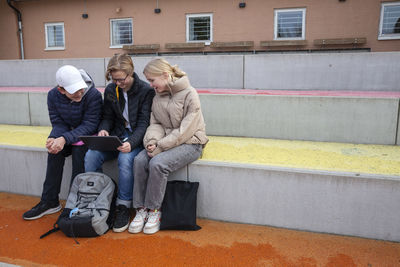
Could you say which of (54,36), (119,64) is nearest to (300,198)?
(119,64)

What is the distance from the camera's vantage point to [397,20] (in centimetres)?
976

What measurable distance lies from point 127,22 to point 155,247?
37.8 feet

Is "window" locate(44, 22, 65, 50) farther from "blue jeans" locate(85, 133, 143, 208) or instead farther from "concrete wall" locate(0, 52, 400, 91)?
"blue jeans" locate(85, 133, 143, 208)

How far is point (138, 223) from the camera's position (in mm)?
2506

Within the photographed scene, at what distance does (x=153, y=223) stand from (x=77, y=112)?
1.31 m

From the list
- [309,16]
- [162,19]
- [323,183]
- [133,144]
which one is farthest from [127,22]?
[323,183]

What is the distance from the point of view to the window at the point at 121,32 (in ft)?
39.9

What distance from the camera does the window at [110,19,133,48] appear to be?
12152mm

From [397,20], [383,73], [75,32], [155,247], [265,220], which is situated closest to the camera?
[155,247]

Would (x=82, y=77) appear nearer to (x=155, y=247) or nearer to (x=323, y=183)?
(x=155, y=247)

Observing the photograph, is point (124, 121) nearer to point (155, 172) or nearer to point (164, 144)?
point (164, 144)

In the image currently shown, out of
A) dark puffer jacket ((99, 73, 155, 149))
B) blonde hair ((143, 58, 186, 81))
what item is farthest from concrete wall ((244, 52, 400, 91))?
blonde hair ((143, 58, 186, 81))

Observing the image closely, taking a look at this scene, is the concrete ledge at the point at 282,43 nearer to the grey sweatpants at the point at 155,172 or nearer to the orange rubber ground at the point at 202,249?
the grey sweatpants at the point at 155,172

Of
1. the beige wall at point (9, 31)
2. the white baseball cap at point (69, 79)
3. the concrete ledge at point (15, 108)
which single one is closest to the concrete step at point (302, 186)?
the white baseball cap at point (69, 79)
